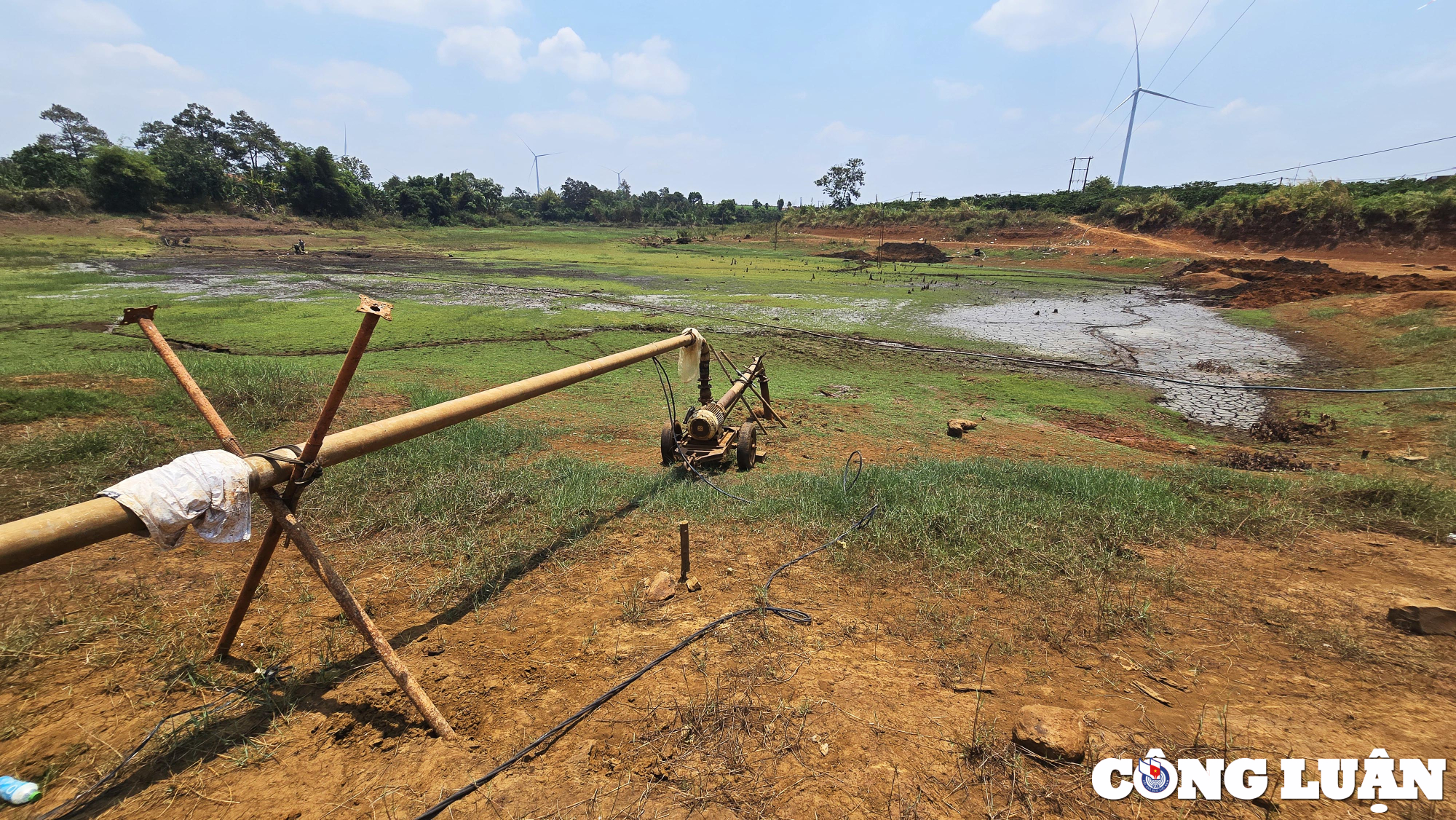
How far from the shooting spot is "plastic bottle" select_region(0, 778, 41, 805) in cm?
195

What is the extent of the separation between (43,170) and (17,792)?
6394cm

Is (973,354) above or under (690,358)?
under

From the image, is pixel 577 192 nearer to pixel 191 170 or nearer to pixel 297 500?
pixel 191 170

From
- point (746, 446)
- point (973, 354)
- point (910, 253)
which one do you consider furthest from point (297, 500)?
point (910, 253)

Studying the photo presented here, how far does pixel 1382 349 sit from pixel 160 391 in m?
23.2

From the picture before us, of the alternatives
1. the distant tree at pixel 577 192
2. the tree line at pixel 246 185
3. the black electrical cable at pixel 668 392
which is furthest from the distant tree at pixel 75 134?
the black electrical cable at pixel 668 392

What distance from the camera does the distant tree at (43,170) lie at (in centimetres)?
3978

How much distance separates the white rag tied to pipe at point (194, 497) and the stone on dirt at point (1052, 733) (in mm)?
3063

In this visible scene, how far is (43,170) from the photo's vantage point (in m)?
40.6

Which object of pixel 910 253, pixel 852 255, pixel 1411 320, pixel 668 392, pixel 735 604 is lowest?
pixel 735 604

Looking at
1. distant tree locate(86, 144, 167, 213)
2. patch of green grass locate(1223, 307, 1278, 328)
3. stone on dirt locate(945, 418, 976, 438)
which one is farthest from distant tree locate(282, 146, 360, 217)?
patch of green grass locate(1223, 307, 1278, 328)

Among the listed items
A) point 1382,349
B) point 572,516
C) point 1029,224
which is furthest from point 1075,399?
point 1029,224

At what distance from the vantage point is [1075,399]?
11.0m

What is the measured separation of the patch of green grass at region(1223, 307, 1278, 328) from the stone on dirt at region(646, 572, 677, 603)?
22.7 meters
